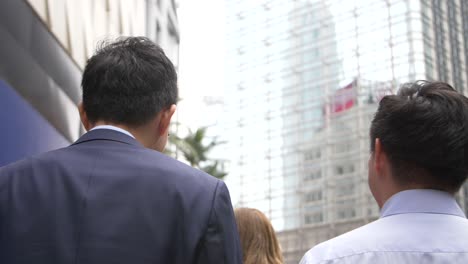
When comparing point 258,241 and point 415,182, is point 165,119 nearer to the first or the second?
point 415,182

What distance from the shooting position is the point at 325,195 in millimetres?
48125

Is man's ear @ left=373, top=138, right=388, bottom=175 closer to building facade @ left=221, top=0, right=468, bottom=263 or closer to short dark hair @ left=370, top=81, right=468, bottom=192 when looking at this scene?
short dark hair @ left=370, top=81, right=468, bottom=192

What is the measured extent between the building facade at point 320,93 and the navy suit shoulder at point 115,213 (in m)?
43.6

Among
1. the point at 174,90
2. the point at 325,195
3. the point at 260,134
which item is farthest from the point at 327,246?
the point at 260,134

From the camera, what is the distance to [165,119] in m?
1.93

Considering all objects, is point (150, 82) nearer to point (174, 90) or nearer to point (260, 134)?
point (174, 90)

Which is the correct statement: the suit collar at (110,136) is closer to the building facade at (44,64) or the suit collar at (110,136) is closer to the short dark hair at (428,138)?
the short dark hair at (428,138)

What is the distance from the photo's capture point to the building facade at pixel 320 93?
154 feet

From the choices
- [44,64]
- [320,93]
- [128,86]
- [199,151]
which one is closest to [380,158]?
[128,86]

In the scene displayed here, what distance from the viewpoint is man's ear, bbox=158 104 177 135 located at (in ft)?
6.30

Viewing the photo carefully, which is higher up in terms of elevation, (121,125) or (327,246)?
(121,125)

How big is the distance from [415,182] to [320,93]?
48.3 meters

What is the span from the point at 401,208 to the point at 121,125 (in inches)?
28.4

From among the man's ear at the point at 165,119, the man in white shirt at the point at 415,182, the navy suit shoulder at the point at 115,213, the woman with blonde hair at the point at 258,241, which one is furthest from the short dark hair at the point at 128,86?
the woman with blonde hair at the point at 258,241
